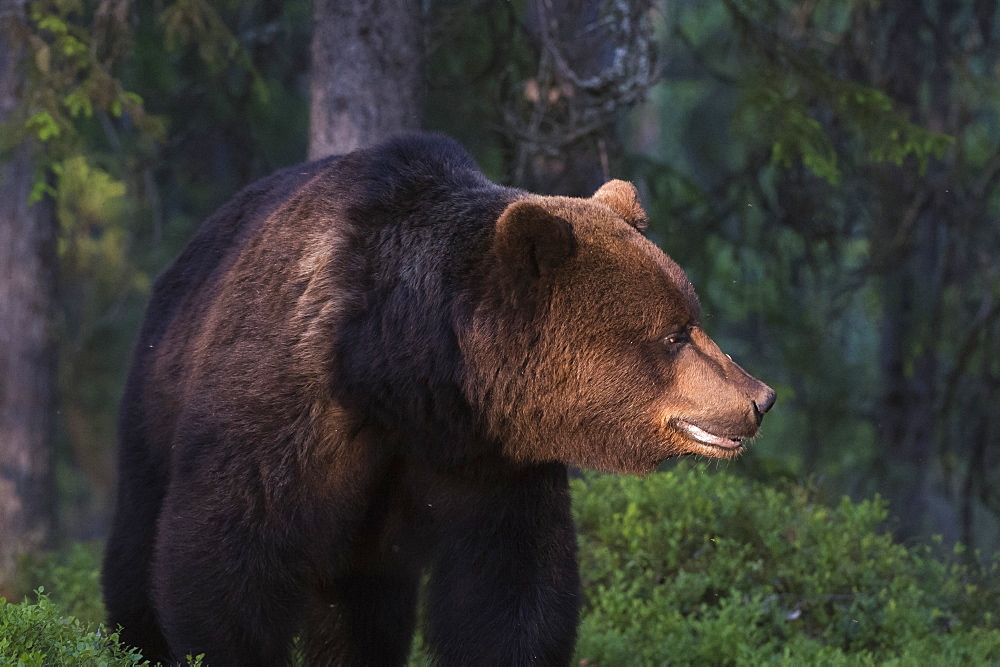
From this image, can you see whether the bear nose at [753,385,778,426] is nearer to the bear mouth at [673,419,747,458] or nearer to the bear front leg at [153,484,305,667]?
the bear mouth at [673,419,747,458]

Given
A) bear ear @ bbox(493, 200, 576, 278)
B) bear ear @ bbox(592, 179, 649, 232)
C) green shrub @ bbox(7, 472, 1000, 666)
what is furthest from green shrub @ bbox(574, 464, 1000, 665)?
bear ear @ bbox(493, 200, 576, 278)

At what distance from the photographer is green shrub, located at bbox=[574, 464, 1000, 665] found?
212 inches

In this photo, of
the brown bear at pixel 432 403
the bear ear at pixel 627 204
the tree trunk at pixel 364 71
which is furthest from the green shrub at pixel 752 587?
the tree trunk at pixel 364 71

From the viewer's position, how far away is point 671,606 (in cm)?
589

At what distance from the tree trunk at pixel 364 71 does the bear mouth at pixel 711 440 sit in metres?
3.32

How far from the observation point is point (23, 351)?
9.48 meters

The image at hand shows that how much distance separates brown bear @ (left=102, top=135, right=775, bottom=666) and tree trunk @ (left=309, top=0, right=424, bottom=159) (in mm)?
2354

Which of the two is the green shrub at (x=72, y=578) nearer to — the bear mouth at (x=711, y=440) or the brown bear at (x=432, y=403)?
the brown bear at (x=432, y=403)

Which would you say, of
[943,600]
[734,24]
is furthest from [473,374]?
[734,24]

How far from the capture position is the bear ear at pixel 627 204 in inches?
158

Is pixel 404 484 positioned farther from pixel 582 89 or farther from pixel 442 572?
pixel 582 89

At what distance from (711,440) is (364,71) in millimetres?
3618

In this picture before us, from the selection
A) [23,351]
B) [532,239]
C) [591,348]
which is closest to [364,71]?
[532,239]

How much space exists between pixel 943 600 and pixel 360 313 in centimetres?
430
